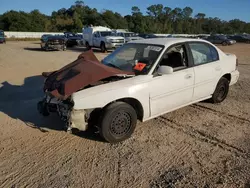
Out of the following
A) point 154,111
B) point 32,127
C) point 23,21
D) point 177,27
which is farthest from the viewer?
point 177,27

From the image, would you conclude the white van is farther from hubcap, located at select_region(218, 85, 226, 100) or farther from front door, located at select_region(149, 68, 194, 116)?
front door, located at select_region(149, 68, 194, 116)

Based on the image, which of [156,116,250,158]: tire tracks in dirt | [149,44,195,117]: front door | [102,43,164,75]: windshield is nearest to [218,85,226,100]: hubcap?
[149,44,195,117]: front door

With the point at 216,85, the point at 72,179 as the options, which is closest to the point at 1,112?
the point at 72,179

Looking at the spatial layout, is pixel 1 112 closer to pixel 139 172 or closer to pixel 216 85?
pixel 139 172

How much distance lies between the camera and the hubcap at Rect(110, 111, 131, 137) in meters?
3.85

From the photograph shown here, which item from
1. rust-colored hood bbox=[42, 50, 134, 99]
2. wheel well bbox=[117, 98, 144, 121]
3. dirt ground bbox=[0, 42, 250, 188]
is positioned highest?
rust-colored hood bbox=[42, 50, 134, 99]

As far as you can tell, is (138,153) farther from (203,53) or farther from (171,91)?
(203,53)

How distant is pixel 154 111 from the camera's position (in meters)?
4.30

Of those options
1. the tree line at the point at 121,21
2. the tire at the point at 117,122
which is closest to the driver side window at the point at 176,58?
the tire at the point at 117,122

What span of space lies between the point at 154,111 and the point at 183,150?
0.89 metres

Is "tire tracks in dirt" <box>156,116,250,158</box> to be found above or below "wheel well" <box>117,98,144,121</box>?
below

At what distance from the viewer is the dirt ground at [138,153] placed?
3.05m

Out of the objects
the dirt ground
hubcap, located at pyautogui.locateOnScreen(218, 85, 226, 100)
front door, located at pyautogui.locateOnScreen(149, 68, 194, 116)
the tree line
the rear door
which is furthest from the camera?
the tree line

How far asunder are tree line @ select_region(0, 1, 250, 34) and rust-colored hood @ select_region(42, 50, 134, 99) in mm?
72926
